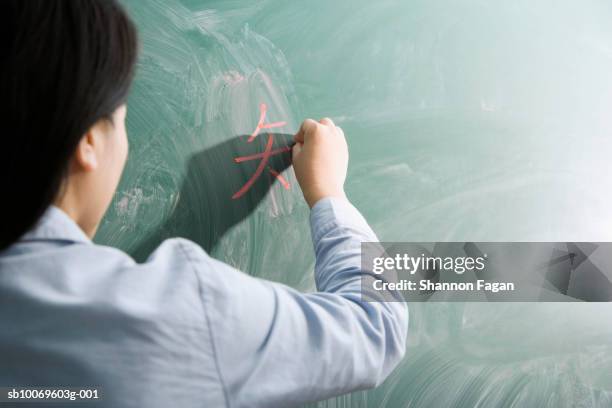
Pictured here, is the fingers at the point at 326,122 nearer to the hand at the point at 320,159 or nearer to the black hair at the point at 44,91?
the hand at the point at 320,159

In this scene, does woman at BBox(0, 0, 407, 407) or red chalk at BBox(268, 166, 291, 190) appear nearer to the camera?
woman at BBox(0, 0, 407, 407)

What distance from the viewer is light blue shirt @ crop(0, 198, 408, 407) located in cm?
42

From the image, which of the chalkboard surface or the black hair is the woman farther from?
the chalkboard surface

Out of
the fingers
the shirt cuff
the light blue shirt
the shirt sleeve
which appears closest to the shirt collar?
the light blue shirt

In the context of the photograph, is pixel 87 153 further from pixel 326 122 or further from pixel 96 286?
pixel 326 122

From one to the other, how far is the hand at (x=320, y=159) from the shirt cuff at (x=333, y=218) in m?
0.03

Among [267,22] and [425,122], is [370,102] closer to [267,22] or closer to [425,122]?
[425,122]

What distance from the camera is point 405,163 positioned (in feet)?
2.82

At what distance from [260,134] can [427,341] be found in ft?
1.45

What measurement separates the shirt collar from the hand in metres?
0.34

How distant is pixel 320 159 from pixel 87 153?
13.6 inches

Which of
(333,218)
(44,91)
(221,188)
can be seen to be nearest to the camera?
(44,91)

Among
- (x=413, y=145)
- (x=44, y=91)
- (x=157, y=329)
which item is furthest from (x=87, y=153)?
(x=413, y=145)

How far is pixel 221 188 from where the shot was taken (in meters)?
0.78
